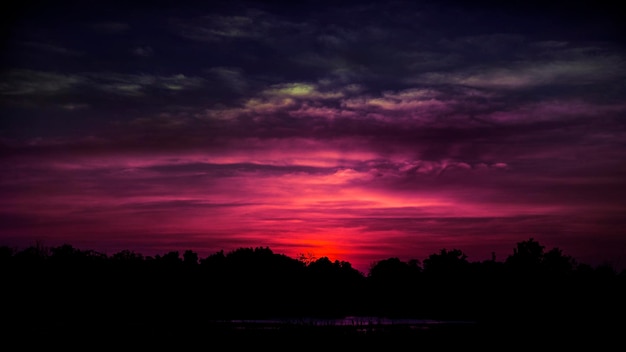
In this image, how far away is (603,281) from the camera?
4924 inches

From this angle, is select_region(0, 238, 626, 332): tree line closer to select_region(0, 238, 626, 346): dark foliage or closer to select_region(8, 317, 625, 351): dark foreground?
select_region(0, 238, 626, 346): dark foliage

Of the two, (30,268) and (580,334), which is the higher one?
(30,268)

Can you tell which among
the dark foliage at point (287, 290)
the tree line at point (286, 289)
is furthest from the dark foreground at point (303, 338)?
the tree line at point (286, 289)

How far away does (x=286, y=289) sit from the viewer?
161250 mm

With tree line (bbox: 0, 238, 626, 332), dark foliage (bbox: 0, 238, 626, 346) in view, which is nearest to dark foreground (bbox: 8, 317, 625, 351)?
dark foliage (bbox: 0, 238, 626, 346)

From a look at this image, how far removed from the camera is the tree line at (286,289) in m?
105

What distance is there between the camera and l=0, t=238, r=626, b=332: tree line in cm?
10456

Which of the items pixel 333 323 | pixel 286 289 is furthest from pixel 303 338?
pixel 286 289

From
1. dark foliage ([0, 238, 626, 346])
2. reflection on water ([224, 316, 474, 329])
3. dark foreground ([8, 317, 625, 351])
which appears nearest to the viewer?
dark foreground ([8, 317, 625, 351])

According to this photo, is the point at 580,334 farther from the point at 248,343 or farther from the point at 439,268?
the point at 439,268

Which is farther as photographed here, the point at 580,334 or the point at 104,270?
the point at 104,270

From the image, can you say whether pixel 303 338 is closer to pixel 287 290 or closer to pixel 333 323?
pixel 333 323

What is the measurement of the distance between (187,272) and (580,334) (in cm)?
9655

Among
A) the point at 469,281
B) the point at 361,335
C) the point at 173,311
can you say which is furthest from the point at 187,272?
the point at 361,335
